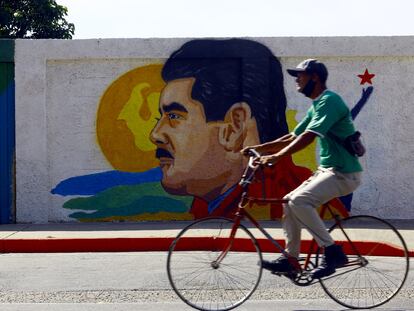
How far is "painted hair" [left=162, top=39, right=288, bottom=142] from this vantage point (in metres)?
12.4

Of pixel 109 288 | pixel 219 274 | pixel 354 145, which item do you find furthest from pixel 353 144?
pixel 109 288

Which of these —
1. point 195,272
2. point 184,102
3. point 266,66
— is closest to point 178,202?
point 184,102

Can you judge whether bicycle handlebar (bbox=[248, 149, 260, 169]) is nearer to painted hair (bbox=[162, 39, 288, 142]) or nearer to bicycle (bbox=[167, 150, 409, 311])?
bicycle (bbox=[167, 150, 409, 311])

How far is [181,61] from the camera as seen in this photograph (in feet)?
40.9

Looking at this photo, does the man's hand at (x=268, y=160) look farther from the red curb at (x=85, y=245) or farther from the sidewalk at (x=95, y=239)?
the red curb at (x=85, y=245)

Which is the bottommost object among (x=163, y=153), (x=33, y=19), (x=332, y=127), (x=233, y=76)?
(x=163, y=153)

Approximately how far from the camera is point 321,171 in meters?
6.36

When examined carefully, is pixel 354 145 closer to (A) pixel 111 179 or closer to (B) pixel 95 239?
(B) pixel 95 239

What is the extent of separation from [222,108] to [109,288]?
5297 millimetres

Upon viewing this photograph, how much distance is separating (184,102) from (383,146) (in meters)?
2.97

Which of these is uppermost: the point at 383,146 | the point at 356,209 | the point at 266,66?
the point at 266,66

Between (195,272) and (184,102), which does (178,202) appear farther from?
(195,272)

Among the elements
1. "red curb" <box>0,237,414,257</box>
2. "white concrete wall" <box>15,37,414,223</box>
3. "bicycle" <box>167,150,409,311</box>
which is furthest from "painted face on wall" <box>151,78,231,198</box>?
"bicycle" <box>167,150,409,311</box>

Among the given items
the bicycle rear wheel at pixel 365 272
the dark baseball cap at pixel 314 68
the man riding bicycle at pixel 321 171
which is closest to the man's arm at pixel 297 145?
the man riding bicycle at pixel 321 171
